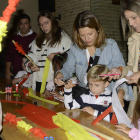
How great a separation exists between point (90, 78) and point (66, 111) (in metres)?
0.44

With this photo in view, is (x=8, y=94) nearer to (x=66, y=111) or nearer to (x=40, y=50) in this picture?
(x=40, y=50)

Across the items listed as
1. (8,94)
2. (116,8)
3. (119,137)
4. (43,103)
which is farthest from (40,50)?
(116,8)

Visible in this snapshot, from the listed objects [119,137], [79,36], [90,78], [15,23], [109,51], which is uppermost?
[15,23]

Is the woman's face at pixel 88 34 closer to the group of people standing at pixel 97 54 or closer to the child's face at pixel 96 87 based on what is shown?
the group of people standing at pixel 97 54

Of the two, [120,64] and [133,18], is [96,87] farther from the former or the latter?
[133,18]

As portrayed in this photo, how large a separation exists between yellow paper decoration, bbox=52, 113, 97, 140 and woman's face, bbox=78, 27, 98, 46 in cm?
90

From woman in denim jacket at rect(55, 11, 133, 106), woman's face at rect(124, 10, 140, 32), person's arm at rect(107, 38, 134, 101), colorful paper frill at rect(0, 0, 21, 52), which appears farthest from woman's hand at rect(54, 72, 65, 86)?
colorful paper frill at rect(0, 0, 21, 52)

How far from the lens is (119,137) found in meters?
1.35

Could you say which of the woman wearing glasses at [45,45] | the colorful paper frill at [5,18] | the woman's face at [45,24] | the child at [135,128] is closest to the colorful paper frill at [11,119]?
the child at [135,128]

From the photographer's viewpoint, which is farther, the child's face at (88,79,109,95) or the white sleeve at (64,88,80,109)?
the child's face at (88,79,109,95)

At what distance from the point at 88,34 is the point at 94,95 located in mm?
635

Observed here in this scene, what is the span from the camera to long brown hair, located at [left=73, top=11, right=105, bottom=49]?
2.05 meters

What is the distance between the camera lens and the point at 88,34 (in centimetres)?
207

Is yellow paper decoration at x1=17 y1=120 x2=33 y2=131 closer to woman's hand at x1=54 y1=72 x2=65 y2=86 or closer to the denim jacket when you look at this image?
woman's hand at x1=54 y1=72 x2=65 y2=86
